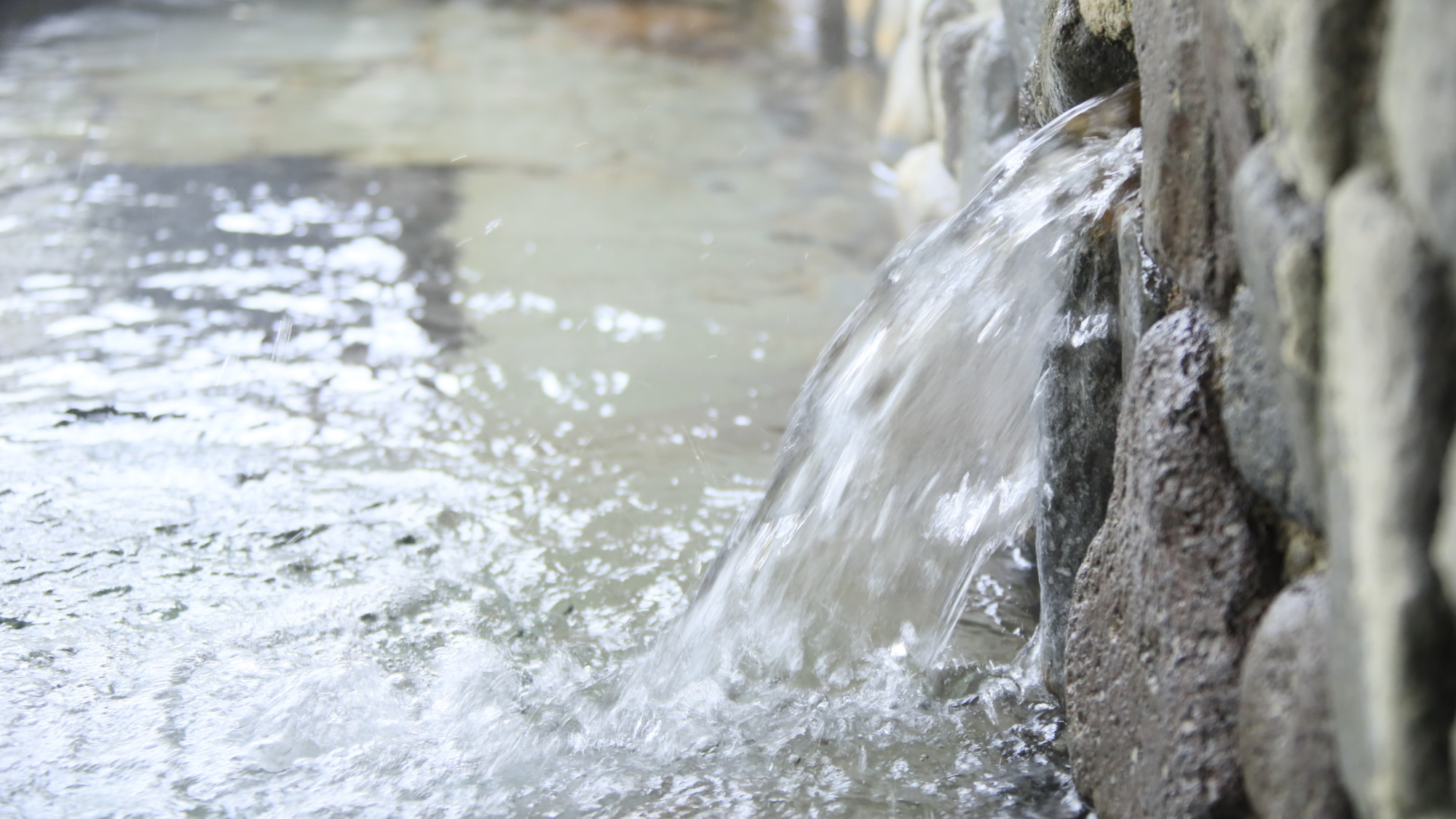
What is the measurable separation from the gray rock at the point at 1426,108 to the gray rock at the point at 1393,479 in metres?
0.03

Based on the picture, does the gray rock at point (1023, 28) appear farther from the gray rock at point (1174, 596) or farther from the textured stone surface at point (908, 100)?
the textured stone surface at point (908, 100)

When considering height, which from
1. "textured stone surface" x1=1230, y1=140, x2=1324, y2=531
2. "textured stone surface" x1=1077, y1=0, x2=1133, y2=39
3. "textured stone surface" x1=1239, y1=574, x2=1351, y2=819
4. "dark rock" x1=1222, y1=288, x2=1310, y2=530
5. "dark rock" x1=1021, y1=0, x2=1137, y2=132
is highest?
"textured stone surface" x1=1077, y1=0, x2=1133, y2=39

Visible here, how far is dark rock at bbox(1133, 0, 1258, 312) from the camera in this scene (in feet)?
3.96

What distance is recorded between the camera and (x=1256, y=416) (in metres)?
1.20

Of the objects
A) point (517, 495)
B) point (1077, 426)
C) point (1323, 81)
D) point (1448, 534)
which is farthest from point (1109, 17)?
point (517, 495)

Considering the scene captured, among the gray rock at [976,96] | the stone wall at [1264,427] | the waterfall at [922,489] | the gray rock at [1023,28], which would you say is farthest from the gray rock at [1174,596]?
the gray rock at [976,96]

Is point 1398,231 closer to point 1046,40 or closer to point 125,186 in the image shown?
point 1046,40

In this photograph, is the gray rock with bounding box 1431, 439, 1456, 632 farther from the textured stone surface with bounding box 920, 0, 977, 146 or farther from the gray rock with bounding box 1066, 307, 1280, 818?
the textured stone surface with bounding box 920, 0, 977, 146

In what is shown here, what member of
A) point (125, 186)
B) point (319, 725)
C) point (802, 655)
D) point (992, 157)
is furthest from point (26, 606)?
point (125, 186)

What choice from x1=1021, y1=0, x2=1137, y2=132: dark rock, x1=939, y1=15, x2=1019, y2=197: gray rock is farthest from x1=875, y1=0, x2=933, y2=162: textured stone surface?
x1=1021, y1=0, x2=1137, y2=132: dark rock

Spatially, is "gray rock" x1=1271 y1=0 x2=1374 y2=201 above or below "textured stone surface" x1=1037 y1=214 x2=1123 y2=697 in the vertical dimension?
above

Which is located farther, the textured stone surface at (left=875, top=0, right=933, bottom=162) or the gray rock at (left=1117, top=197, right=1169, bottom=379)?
the textured stone surface at (left=875, top=0, right=933, bottom=162)

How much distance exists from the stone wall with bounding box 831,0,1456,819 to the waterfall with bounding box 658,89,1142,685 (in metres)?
0.14

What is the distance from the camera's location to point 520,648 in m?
1.97
